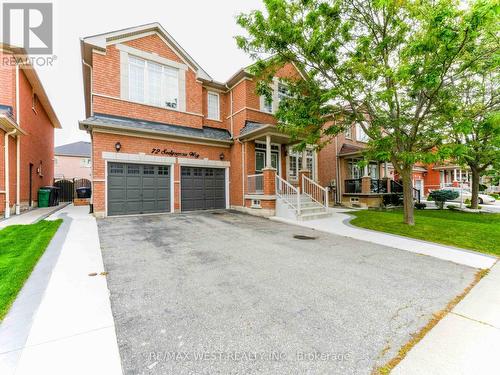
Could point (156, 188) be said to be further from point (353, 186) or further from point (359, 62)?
point (353, 186)

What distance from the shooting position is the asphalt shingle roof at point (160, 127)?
31.4ft

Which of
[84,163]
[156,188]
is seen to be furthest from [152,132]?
[84,163]

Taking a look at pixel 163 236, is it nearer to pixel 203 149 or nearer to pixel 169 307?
pixel 169 307

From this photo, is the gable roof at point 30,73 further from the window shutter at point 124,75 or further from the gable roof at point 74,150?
the gable roof at point 74,150

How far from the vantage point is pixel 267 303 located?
9.79ft

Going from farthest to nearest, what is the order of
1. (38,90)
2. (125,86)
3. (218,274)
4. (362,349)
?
(38,90)
(125,86)
(218,274)
(362,349)

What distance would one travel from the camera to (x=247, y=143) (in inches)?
477

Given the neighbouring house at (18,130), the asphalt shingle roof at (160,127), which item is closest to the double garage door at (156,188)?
the asphalt shingle roof at (160,127)

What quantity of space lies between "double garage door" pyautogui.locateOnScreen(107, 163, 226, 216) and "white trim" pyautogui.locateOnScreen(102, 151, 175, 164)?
27cm

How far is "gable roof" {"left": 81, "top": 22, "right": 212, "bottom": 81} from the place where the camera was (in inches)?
386

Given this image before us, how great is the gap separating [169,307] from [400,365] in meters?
2.44

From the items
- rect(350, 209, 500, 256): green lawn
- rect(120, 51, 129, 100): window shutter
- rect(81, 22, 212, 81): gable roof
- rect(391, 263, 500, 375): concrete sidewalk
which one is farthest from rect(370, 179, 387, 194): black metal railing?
rect(120, 51, 129, 100): window shutter

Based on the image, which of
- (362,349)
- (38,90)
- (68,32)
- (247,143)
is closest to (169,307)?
(362,349)

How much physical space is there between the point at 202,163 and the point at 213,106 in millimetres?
3808
